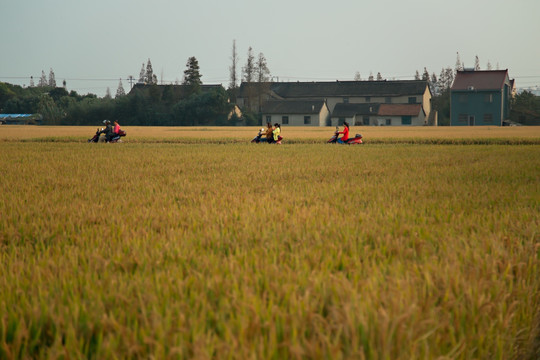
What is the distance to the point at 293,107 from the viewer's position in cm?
9781

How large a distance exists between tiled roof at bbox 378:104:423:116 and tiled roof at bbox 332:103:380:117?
4.98 ft

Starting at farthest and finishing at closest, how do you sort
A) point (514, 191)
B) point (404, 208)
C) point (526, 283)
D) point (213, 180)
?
point (213, 180)
point (514, 191)
point (404, 208)
point (526, 283)

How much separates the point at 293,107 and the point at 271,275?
313ft

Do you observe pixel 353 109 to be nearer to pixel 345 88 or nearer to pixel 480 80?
pixel 345 88

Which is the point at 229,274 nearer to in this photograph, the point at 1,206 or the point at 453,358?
the point at 453,358

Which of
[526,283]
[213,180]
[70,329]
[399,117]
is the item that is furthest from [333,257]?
[399,117]

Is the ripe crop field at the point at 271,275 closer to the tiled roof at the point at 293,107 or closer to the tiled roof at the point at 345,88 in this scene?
the tiled roof at the point at 293,107

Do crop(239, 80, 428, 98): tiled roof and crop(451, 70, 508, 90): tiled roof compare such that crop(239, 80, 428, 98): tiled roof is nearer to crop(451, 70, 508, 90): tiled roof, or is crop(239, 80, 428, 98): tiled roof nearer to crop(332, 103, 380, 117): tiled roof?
crop(332, 103, 380, 117): tiled roof

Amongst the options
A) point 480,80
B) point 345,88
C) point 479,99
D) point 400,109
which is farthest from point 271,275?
point 345,88

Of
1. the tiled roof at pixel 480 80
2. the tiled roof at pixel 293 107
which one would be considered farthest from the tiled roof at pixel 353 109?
the tiled roof at pixel 480 80

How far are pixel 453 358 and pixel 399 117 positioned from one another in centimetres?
9352

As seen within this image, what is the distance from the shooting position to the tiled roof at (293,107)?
96.4 meters

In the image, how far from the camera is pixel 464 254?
167 inches

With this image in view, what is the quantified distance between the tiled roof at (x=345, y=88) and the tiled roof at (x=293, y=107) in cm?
898
